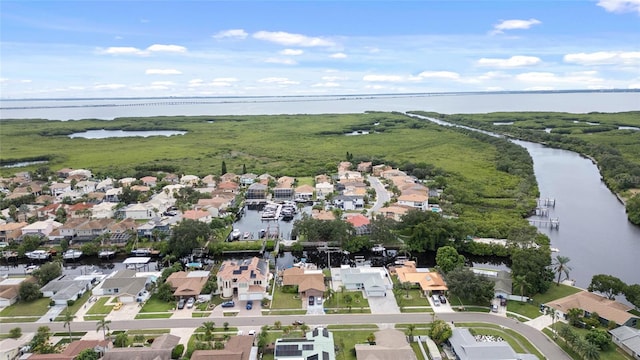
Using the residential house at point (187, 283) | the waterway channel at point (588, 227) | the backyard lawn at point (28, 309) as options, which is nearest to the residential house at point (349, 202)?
the waterway channel at point (588, 227)

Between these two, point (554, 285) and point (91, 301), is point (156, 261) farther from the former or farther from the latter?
point (554, 285)

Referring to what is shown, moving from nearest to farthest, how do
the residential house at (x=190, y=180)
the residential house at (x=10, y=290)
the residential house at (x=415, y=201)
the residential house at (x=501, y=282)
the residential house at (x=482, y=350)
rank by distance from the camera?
the residential house at (x=482, y=350) < the residential house at (x=501, y=282) < the residential house at (x=10, y=290) < the residential house at (x=415, y=201) < the residential house at (x=190, y=180)

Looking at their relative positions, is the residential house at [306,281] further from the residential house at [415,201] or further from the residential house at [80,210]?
the residential house at [80,210]

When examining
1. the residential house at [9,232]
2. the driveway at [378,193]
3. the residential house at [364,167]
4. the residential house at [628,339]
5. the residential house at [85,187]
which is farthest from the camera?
the residential house at [364,167]

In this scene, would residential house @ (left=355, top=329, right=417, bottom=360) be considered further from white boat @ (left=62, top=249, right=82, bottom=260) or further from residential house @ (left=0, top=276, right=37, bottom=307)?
white boat @ (left=62, top=249, right=82, bottom=260)

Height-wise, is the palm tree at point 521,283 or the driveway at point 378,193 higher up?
the driveway at point 378,193

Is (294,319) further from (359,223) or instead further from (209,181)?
(209,181)

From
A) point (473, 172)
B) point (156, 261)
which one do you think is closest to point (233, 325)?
point (156, 261)
